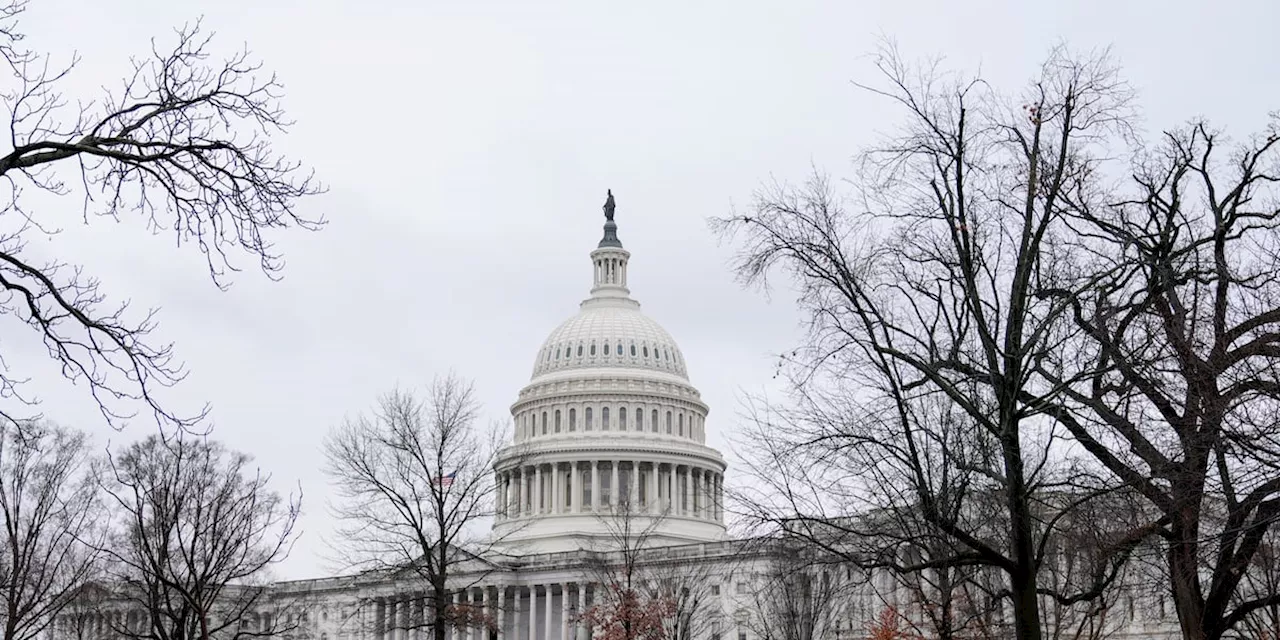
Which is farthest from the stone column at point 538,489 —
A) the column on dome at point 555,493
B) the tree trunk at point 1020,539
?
the tree trunk at point 1020,539

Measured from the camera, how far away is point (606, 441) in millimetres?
145125

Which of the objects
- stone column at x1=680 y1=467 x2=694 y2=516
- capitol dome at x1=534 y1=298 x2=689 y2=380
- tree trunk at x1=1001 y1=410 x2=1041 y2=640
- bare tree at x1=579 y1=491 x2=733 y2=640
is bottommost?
tree trunk at x1=1001 y1=410 x2=1041 y2=640

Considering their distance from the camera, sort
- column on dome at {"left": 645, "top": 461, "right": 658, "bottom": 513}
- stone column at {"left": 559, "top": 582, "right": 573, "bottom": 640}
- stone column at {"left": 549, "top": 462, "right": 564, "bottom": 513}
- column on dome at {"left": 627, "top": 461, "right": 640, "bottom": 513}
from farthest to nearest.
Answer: stone column at {"left": 549, "top": 462, "right": 564, "bottom": 513} < column on dome at {"left": 645, "top": 461, "right": 658, "bottom": 513} < column on dome at {"left": 627, "top": 461, "right": 640, "bottom": 513} < stone column at {"left": 559, "top": 582, "right": 573, "bottom": 640}

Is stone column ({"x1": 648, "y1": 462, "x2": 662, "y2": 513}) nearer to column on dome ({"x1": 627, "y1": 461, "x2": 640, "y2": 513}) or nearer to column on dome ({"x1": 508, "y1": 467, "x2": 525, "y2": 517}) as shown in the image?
column on dome ({"x1": 627, "y1": 461, "x2": 640, "y2": 513})

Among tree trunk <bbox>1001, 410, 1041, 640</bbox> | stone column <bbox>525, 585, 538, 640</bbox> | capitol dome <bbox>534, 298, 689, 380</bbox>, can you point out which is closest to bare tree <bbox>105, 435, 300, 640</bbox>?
tree trunk <bbox>1001, 410, 1041, 640</bbox>

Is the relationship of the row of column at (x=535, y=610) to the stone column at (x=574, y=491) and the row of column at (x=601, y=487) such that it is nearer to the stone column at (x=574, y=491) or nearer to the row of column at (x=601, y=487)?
the row of column at (x=601, y=487)

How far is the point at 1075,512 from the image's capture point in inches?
851

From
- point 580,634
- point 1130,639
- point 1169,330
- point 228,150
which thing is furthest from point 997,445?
point 580,634

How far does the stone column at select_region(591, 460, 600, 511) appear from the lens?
143038 mm

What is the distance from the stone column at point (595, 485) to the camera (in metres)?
143

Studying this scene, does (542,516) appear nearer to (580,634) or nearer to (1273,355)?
(580,634)

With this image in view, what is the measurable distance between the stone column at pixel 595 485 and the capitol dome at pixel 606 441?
0.09m

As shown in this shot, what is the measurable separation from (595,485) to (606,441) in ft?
14.4

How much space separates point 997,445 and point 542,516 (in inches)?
4786
